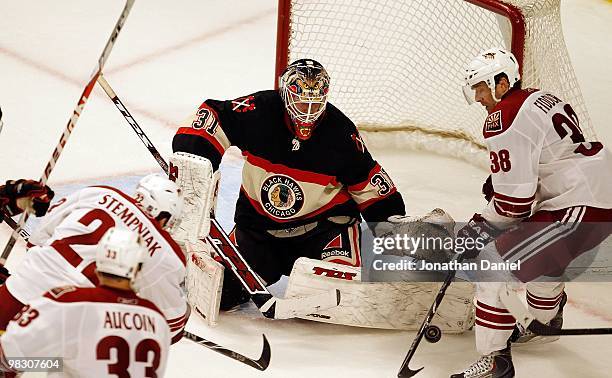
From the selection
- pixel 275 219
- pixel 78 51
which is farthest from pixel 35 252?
pixel 78 51

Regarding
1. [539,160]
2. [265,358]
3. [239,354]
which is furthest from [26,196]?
[539,160]

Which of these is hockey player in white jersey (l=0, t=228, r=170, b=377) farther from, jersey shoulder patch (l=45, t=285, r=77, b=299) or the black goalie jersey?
the black goalie jersey

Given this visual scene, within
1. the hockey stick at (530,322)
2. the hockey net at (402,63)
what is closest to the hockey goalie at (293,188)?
the hockey stick at (530,322)

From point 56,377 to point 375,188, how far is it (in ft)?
4.64

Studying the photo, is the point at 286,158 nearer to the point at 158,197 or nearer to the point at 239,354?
the point at 239,354

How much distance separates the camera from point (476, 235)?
3.34 m

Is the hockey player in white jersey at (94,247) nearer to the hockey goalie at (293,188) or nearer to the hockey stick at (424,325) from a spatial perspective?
the hockey goalie at (293,188)

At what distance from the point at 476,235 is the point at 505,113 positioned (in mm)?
373

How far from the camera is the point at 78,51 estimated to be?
5.57 metres

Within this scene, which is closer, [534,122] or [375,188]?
[534,122]

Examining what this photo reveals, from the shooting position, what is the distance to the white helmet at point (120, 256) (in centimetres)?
238

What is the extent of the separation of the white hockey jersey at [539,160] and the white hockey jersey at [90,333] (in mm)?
1181

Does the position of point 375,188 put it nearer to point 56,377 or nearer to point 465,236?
point 465,236

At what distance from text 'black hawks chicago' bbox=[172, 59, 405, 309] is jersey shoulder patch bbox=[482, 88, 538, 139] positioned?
21.6 inches
